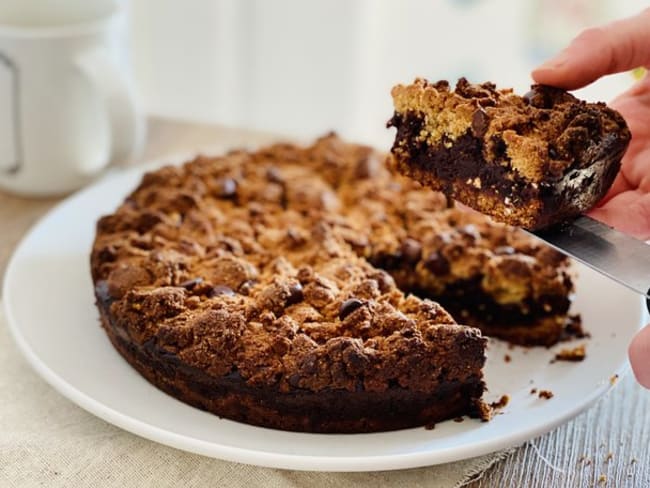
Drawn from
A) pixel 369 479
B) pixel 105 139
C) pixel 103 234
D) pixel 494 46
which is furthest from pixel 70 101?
pixel 494 46

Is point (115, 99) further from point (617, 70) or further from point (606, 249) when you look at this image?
point (606, 249)

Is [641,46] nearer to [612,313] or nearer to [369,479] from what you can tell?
[612,313]

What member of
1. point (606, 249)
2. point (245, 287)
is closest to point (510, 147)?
point (606, 249)

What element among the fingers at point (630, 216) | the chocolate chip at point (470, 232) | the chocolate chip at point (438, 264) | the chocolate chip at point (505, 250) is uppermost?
the fingers at point (630, 216)

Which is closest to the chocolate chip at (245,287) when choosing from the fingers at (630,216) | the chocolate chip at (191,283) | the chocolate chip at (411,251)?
the chocolate chip at (191,283)

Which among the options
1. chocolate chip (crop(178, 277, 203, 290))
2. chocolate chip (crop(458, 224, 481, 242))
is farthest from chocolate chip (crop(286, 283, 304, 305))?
chocolate chip (crop(458, 224, 481, 242))

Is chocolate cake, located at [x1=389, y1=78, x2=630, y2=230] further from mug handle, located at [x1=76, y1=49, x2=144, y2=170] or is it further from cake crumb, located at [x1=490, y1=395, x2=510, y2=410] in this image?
mug handle, located at [x1=76, y1=49, x2=144, y2=170]

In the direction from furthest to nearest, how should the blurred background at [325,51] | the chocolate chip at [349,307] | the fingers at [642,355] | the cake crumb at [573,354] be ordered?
the blurred background at [325,51] → the cake crumb at [573,354] → the chocolate chip at [349,307] → the fingers at [642,355]

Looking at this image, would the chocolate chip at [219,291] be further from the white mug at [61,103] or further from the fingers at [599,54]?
the white mug at [61,103]
